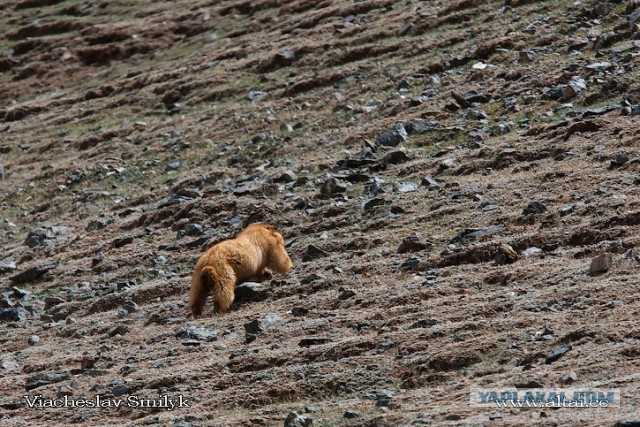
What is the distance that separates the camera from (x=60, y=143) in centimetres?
2497

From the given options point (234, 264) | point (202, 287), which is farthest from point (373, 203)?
point (202, 287)

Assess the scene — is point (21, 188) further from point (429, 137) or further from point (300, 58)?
point (429, 137)

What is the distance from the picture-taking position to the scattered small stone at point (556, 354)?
716 centimetres

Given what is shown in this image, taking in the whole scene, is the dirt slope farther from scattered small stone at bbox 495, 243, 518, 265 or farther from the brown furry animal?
the brown furry animal

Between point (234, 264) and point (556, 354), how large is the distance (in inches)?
187

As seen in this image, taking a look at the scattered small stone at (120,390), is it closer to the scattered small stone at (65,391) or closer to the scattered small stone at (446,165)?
the scattered small stone at (65,391)

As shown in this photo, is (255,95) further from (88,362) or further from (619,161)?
(88,362)

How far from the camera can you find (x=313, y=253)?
1227 cm

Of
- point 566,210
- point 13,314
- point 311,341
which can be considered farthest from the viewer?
point 13,314

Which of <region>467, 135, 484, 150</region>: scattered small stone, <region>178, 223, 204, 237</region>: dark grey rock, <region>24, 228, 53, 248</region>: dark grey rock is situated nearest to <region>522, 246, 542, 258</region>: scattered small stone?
<region>467, 135, 484, 150</region>: scattered small stone

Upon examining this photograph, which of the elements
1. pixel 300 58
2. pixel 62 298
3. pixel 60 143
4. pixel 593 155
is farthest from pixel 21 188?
pixel 593 155

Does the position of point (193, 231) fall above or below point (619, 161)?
below

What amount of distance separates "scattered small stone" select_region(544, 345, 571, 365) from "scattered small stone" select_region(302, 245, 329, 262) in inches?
206

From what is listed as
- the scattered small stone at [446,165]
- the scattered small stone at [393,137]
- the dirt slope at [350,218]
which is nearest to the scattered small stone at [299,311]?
the dirt slope at [350,218]
